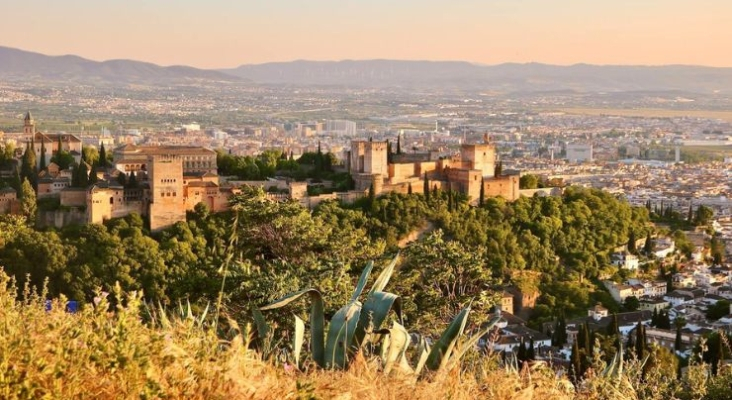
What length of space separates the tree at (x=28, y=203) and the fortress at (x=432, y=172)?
22.0 ft

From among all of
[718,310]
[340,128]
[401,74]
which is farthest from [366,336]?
[401,74]

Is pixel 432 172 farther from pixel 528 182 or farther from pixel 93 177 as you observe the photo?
pixel 93 177

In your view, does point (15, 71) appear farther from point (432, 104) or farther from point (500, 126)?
point (500, 126)

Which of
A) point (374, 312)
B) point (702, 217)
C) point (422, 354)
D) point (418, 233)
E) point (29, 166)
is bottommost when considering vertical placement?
point (702, 217)

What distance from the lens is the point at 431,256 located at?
31.1 feet

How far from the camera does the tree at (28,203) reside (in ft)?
66.8

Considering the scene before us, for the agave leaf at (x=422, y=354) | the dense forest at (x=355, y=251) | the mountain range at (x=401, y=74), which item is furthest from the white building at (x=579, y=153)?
the agave leaf at (x=422, y=354)

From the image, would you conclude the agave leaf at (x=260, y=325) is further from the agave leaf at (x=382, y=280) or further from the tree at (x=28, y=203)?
the tree at (x=28, y=203)

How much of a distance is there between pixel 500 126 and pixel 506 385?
84323 mm

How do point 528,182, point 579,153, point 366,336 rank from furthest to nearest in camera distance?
point 579,153
point 528,182
point 366,336

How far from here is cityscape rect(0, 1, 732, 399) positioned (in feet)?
10.4

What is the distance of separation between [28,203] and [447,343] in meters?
17.6

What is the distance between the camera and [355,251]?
36.1 ft

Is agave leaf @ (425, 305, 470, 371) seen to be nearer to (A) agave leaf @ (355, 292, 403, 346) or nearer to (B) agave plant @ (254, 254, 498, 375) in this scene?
(B) agave plant @ (254, 254, 498, 375)
